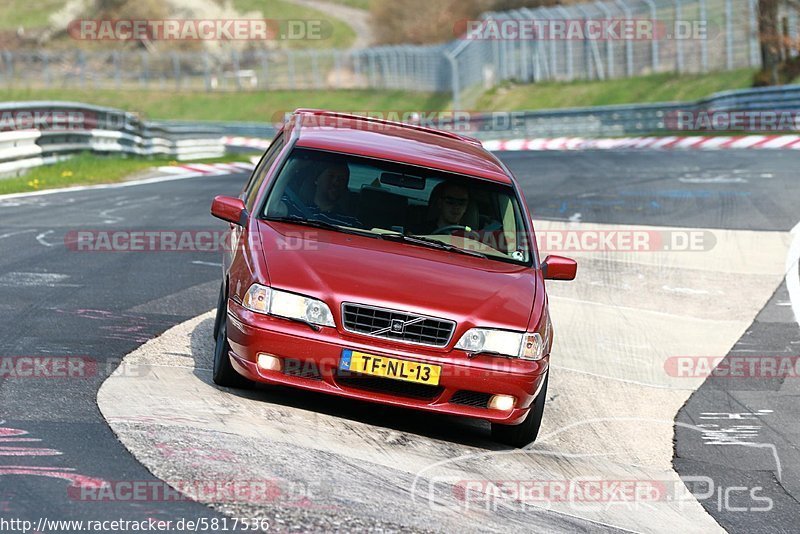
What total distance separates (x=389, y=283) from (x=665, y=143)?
24.1 meters

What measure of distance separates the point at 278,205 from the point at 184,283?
145 inches

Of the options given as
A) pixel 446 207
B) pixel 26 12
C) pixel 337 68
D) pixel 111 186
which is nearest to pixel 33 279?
pixel 446 207

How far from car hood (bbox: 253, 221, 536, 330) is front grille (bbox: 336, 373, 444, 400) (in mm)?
362

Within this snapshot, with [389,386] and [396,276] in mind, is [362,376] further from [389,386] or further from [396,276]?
[396,276]

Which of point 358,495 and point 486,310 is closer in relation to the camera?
point 358,495

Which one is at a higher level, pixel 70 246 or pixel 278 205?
pixel 278 205

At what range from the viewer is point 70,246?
12.9 m

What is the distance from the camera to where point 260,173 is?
28.8ft

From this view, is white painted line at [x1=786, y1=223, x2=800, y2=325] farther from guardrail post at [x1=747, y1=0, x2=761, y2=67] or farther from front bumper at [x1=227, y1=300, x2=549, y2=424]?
guardrail post at [x1=747, y1=0, x2=761, y2=67]

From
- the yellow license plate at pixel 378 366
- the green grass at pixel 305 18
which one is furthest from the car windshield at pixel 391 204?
the green grass at pixel 305 18

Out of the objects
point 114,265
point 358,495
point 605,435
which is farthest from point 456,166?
point 114,265

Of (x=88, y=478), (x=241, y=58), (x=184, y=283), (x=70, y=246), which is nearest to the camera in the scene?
(x=88, y=478)

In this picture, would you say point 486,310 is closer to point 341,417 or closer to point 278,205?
point 341,417

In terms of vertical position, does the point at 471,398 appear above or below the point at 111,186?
above
